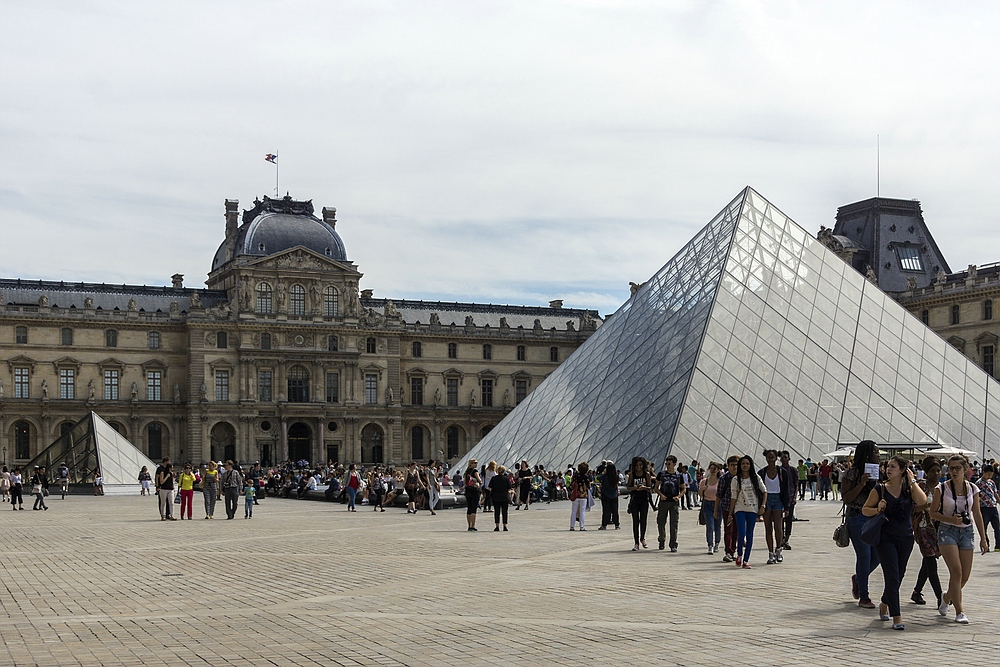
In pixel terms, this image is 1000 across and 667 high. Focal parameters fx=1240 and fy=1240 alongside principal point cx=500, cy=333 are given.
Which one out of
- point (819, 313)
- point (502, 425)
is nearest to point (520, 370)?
point (502, 425)

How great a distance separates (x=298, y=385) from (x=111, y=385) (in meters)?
10.4

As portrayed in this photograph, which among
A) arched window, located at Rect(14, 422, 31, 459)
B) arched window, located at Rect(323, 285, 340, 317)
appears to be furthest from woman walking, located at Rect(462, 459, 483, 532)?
arched window, located at Rect(323, 285, 340, 317)

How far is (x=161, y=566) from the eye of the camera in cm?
1373

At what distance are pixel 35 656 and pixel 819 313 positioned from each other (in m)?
28.8

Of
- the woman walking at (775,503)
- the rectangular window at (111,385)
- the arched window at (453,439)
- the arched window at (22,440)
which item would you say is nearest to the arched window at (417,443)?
the arched window at (453,439)

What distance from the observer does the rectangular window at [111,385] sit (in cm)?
6888

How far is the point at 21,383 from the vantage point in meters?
67.0

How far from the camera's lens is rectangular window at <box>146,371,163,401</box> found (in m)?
69.9

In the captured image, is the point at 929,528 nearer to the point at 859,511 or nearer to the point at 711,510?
the point at 859,511

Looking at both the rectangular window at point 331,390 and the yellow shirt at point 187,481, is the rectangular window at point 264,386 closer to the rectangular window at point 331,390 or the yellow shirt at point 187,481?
the rectangular window at point 331,390

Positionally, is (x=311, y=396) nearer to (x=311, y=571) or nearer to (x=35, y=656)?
(x=311, y=571)

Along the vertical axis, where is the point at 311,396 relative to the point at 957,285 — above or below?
below

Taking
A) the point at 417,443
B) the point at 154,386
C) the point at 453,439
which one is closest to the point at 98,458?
the point at 154,386

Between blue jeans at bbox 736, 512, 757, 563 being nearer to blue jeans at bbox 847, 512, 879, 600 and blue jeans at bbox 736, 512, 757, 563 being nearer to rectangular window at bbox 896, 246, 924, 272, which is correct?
blue jeans at bbox 847, 512, 879, 600
